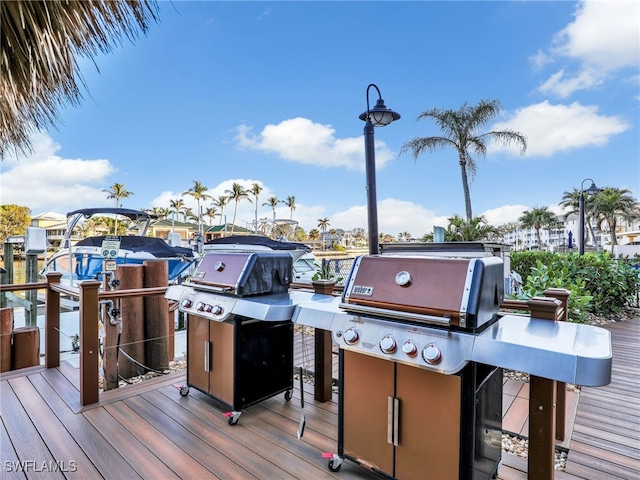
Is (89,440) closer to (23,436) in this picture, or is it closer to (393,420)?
(23,436)

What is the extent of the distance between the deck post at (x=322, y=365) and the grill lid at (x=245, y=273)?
1.62ft

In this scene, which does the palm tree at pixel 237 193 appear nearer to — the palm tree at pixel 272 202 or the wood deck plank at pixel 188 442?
the palm tree at pixel 272 202

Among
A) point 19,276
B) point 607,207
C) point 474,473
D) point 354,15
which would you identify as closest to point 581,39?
point 354,15

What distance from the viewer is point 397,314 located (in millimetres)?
1565

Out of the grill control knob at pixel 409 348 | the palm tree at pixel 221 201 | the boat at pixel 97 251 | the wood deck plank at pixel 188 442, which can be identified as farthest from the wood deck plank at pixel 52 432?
the palm tree at pixel 221 201

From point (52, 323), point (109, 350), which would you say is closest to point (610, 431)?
point (109, 350)

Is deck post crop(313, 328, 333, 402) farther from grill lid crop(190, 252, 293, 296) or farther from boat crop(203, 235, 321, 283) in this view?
boat crop(203, 235, 321, 283)

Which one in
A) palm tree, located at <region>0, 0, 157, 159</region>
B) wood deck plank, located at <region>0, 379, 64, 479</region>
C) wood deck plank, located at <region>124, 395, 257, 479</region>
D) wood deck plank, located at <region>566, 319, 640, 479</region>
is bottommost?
wood deck plank, located at <region>566, 319, 640, 479</region>

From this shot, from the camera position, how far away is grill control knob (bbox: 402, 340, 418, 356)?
57.2 inches

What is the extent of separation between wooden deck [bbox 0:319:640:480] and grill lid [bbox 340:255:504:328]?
3.38 feet

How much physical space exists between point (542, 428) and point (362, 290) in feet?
3.25

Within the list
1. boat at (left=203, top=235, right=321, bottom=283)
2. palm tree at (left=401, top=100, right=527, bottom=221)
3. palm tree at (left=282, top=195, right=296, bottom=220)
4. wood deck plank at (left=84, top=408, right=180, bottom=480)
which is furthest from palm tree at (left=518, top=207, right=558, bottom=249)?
wood deck plank at (left=84, top=408, right=180, bottom=480)

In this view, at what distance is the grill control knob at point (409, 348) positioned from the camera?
57.2 inches

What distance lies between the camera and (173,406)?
8.84 feet
